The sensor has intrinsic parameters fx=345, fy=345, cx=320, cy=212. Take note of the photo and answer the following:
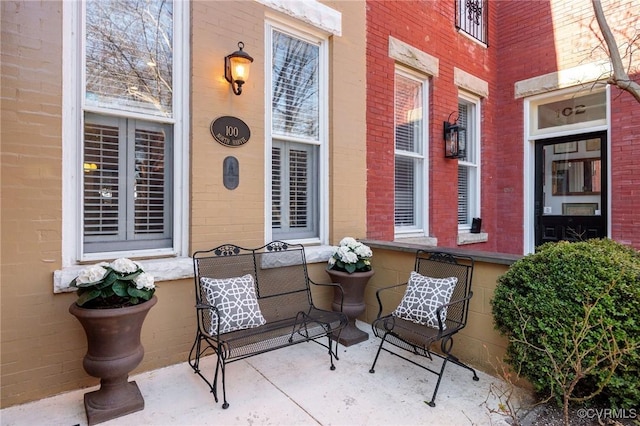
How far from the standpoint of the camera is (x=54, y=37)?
2.46 meters

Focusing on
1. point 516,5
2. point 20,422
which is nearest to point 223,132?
point 20,422

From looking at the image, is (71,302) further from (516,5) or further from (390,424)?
(516,5)

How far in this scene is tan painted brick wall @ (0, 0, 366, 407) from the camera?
2346 mm

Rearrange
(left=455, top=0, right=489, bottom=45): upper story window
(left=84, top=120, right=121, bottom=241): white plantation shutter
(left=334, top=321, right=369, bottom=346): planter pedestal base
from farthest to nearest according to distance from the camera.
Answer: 1. (left=455, top=0, right=489, bottom=45): upper story window
2. (left=334, top=321, right=369, bottom=346): planter pedestal base
3. (left=84, top=120, right=121, bottom=241): white plantation shutter

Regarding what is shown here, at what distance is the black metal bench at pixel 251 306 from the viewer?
2.61 metres

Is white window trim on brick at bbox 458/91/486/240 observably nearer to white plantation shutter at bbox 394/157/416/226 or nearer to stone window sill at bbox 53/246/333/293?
white plantation shutter at bbox 394/157/416/226

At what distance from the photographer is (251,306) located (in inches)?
113

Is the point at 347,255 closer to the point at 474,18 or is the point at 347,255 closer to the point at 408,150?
the point at 408,150

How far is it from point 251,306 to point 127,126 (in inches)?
71.9

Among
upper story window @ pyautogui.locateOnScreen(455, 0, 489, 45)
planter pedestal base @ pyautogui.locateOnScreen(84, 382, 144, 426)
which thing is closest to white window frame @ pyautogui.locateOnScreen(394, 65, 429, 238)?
upper story window @ pyautogui.locateOnScreen(455, 0, 489, 45)

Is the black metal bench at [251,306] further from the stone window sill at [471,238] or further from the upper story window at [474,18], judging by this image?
the upper story window at [474,18]

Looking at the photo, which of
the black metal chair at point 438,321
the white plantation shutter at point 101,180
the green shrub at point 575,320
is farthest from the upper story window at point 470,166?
the white plantation shutter at point 101,180

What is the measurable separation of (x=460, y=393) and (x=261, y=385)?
4.92 feet

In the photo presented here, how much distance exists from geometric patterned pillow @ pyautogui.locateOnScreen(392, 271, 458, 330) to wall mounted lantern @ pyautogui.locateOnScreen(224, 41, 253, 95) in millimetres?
2427
